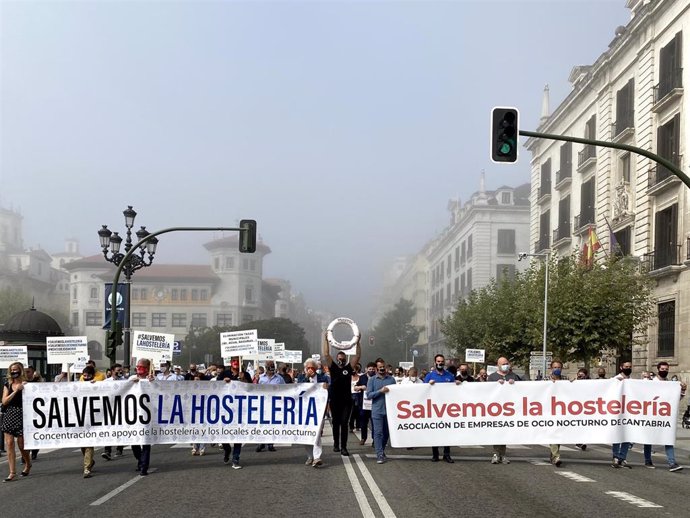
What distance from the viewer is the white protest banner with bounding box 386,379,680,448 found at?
15.3m

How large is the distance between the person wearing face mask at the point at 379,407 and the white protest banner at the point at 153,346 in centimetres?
1006

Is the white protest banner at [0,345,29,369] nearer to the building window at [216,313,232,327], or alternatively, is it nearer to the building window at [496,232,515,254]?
the building window at [496,232,515,254]

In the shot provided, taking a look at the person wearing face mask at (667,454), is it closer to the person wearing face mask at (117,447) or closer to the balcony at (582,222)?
the person wearing face mask at (117,447)

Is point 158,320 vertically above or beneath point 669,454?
beneath

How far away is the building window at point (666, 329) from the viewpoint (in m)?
36.5

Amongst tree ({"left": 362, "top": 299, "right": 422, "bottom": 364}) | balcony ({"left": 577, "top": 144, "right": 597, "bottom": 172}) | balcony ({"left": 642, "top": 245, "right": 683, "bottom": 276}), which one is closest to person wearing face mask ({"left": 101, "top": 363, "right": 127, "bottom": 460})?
balcony ({"left": 642, "top": 245, "right": 683, "bottom": 276})

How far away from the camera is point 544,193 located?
196 ft

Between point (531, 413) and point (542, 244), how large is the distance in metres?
45.9

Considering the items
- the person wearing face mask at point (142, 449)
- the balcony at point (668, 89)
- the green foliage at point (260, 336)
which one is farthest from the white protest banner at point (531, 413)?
the green foliage at point (260, 336)

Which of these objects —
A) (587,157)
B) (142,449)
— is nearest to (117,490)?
(142,449)

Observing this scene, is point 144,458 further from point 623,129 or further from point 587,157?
point 587,157

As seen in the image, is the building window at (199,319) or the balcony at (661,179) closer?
the balcony at (661,179)

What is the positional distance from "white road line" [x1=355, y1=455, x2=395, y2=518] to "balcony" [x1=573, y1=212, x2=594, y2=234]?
37.1 metres

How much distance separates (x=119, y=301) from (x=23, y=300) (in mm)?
88682
